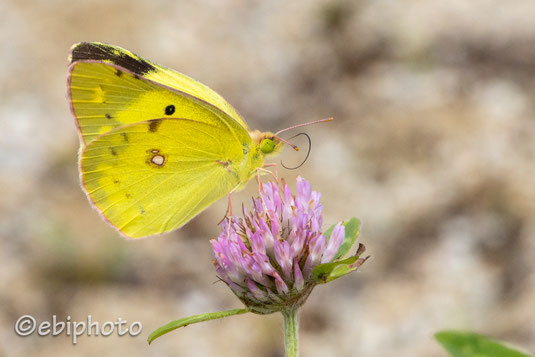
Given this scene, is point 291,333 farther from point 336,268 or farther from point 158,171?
point 158,171

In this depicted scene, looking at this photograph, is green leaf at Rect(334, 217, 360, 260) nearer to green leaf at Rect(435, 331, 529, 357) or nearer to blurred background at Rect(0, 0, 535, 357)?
green leaf at Rect(435, 331, 529, 357)

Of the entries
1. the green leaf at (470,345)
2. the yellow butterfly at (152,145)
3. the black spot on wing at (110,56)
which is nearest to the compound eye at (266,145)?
the yellow butterfly at (152,145)

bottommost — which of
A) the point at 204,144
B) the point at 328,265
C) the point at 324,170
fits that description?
the point at 328,265

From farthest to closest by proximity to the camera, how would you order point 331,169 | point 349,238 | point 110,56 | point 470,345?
point 331,169, point 110,56, point 349,238, point 470,345

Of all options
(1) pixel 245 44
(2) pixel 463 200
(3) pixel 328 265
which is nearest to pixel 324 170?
(2) pixel 463 200

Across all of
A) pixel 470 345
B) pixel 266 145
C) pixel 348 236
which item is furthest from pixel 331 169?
pixel 470 345

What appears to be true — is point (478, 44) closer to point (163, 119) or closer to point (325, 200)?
point (325, 200)

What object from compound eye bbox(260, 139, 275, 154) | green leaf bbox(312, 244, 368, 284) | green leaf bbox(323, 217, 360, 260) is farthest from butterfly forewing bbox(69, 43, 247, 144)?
green leaf bbox(312, 244, 368, 284)
